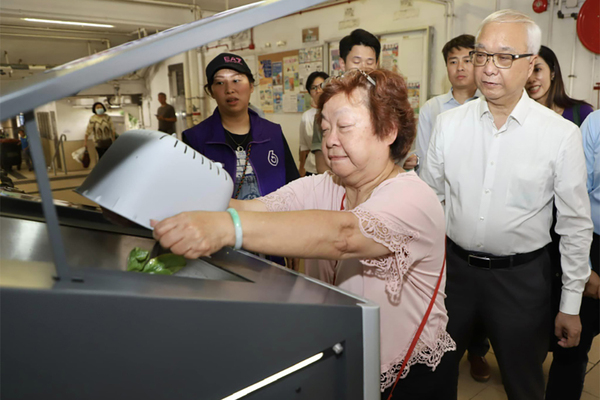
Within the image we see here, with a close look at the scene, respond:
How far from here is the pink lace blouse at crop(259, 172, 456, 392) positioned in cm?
98

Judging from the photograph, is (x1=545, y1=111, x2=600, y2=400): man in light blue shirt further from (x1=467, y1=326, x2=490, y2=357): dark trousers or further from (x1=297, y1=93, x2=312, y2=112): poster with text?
(x1=297, y1=93, x2=312, y2=112): poster with text

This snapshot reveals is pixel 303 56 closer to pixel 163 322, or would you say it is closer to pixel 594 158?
pixel 594 158

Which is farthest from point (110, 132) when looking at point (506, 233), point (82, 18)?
point (506, 233)

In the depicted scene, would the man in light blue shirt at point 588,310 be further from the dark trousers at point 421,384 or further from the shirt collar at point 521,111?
the dark trousers at point 421,384

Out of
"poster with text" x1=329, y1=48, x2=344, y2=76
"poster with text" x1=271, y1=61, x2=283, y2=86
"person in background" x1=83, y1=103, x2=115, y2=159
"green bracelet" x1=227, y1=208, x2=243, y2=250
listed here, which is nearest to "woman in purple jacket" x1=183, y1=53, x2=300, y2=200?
"green bracelet" x1=227, y1=208, x2=243, y2=250

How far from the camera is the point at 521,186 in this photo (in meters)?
1.65

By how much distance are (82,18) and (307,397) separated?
6675mm

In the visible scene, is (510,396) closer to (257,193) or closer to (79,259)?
(257,193)

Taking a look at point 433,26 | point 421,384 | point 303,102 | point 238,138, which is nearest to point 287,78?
point 303,102

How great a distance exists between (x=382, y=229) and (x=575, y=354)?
1.45 m

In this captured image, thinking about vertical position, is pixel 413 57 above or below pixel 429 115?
above

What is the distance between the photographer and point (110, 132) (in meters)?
8.03

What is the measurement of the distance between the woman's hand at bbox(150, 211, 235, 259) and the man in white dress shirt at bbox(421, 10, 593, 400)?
49.8 inches

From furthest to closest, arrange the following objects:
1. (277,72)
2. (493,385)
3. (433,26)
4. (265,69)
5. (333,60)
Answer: (265,69) < (277,72) < (333,60) < (433,26) < (493,385)
